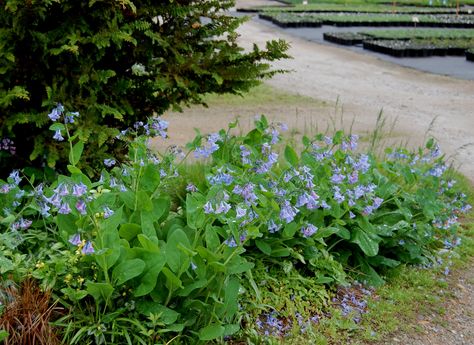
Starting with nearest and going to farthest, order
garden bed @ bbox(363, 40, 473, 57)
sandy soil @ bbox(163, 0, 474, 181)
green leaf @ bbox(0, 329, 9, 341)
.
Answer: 1. green leaf @ bbox(0, 329, 9, 341)
2. sandy soil @ bbox(163, 0, 474, 181)
3. garden bed @ bbox(363, 40, 473, 57)

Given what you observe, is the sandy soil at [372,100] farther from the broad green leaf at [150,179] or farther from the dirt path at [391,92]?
the broad green leaf at [150,179]

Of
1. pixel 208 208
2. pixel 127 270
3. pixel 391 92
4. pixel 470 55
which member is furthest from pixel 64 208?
pixel 470 55

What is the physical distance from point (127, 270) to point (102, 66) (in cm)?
182

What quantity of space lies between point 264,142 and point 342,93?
6713 millimetres

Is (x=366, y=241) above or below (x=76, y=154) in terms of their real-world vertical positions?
below

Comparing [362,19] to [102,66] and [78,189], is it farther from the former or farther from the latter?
[78,189]

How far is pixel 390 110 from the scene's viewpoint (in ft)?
31.3

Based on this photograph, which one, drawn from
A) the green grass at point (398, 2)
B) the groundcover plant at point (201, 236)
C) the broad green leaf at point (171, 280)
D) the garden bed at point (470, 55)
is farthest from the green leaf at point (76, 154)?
the green grass at point (398, 2)

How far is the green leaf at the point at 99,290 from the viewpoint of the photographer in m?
2.80

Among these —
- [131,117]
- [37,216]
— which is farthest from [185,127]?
[37,216]

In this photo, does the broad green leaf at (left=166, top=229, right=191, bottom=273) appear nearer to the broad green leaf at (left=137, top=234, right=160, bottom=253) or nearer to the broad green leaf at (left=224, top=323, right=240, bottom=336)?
the broad green leaf at (left=137, top=234, right=160, bottom=253)

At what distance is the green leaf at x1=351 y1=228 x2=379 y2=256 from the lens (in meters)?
3.92

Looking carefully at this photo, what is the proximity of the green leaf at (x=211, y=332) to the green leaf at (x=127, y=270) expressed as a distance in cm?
38

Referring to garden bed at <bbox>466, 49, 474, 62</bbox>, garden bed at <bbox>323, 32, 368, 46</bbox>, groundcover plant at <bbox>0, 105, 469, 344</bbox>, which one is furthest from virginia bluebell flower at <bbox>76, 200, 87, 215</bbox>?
garden bed at <bbox>323, 32, 368, 46</bbox>
